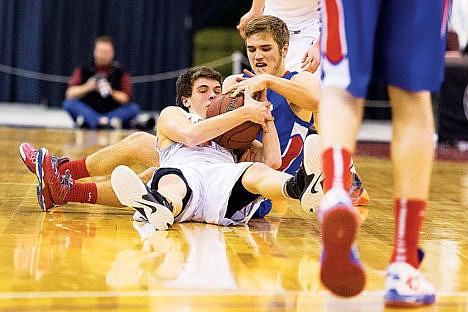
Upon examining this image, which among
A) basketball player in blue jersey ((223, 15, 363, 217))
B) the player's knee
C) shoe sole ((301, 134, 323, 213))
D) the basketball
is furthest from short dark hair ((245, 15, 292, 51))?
shoe sole ((301, 134, 323, 213))

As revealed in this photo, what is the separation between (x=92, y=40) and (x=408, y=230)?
12150mm

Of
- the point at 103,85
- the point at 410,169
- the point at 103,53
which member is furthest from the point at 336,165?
the point at 103,85

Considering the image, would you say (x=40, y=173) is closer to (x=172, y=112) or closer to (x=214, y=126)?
(x=172, y=112)

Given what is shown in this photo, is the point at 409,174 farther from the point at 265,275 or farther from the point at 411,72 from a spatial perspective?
the point at 265,275

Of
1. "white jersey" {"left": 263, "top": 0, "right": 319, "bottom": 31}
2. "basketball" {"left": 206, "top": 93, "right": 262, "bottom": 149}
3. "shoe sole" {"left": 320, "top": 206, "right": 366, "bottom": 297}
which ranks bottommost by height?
"shoe sole" {"left": 320, "top": 206, "right": 366, "bottom": 297}

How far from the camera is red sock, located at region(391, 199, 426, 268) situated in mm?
2098

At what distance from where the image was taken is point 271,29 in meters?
3.66

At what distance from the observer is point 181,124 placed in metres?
3.37

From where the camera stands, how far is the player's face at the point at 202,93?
3.56 metres

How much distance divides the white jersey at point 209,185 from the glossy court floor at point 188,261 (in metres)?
0.10

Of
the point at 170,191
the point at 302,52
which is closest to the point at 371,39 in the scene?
the point at 170,191

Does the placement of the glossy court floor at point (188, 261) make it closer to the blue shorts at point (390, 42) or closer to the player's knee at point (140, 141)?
the player's knee at point (140, 141)

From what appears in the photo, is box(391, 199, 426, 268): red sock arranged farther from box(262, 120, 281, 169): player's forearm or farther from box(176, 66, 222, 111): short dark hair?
box(176, 66, 222, 111): short dark hair

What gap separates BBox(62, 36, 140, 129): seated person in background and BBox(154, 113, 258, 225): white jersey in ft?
22.9
